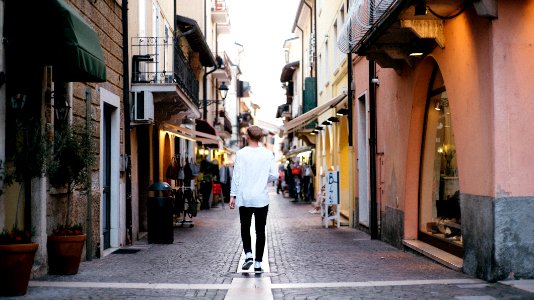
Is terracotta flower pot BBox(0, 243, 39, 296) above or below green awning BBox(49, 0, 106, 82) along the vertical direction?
below

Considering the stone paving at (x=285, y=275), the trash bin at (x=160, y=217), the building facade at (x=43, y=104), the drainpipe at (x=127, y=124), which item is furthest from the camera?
the trash bin at (x=160, y=217)

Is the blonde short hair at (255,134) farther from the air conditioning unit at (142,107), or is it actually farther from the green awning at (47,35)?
the air conditioning unit at (142,107)

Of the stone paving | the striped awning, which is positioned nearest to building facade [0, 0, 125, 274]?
the stone paving

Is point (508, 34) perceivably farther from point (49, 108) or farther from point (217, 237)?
point (217, 237)

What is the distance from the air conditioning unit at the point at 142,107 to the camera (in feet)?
51.5

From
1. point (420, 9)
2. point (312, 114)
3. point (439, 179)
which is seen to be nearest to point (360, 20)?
point (439, 179)

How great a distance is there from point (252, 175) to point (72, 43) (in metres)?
2.79

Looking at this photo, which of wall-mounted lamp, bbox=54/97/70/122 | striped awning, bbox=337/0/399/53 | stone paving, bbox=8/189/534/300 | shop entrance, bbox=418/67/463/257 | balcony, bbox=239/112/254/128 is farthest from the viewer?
balcony, bbox=239/112/254/128

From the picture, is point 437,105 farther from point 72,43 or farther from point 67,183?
point 72,43

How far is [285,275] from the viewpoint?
32.8 ft

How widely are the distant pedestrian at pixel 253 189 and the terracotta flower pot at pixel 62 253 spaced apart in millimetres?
2081

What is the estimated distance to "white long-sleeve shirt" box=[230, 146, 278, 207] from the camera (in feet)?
32.6

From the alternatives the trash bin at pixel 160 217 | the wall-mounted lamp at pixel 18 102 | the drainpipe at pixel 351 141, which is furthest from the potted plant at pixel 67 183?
the drainpipe at pixel 351 141

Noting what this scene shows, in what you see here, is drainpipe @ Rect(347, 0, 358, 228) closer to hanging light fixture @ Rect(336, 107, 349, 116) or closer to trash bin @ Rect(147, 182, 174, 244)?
hanging light fixture @ Rect(336, 107, 349, 116)
